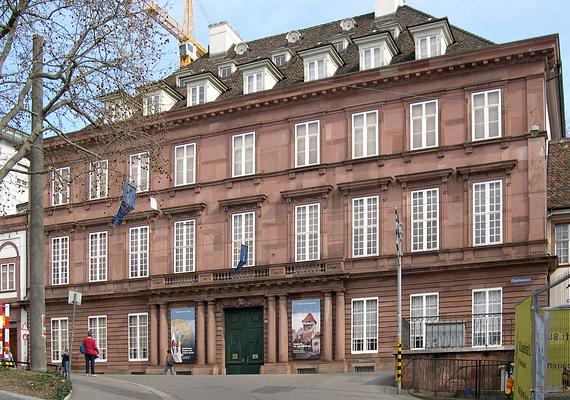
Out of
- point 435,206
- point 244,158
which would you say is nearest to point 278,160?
point 244,158

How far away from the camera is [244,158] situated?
45.1 m

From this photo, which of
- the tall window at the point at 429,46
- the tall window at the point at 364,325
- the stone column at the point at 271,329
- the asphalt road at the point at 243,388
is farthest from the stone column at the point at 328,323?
the tall window at the point at 429,46

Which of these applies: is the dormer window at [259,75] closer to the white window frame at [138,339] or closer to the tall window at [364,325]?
the tall window at [364,325]

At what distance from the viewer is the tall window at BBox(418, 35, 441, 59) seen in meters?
41.2

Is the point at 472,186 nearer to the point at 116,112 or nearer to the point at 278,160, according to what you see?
the point at 278,160

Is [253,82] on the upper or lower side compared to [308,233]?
upper

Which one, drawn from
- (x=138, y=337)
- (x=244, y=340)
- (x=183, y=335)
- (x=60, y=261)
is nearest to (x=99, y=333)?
(x=138, y=337)

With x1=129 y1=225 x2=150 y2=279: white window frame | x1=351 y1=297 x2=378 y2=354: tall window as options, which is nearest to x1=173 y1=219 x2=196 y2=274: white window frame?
x1=129 y1=225 x2=150 y2=279: white window frame

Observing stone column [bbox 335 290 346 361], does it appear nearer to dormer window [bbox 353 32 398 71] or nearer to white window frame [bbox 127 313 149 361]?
dormer window [bbox 353 32 398 71]

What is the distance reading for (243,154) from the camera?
148 ft

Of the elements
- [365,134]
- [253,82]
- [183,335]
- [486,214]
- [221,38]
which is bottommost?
[183,335]

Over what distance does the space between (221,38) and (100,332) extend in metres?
19.4

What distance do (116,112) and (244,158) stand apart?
22.3m

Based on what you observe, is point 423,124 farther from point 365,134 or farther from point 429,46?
point 429,46
